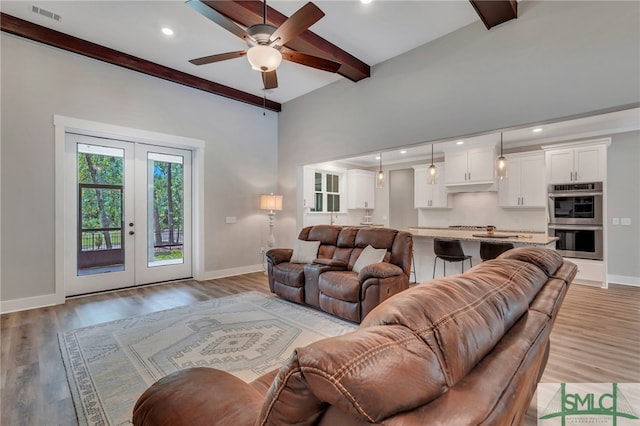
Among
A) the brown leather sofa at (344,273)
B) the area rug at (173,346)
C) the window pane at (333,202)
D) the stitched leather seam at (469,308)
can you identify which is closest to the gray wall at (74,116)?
the area rug at (173,346)

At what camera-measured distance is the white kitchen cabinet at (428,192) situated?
279 inches

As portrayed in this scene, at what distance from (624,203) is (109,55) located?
853 centimetres

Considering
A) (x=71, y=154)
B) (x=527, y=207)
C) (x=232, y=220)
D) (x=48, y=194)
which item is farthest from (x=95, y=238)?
(x=527, y=207)

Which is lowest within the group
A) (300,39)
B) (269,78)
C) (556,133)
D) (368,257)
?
(368,257)

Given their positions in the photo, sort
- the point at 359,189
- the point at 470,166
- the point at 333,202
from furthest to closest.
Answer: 1. the point at 359,189
2. the point at 333,202
3. the point at 470,166

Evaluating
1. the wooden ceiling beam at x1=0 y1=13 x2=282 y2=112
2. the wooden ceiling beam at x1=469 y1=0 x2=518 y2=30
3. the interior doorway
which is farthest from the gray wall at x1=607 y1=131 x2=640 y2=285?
the wooden ceiling beam at x1=0 y1=13 x2=282 y2=112

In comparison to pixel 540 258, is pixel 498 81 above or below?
above

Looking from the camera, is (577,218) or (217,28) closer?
(217,28)

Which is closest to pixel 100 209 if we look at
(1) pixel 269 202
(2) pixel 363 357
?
(1) pixel 269 202

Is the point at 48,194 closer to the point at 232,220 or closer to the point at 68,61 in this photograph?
the point at 68,61

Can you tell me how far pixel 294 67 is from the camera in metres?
4.63

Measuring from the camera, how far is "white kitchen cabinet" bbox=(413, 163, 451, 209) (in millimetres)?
7090

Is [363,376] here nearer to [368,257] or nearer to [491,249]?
[368,257]

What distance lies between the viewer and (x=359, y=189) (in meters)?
8.21
